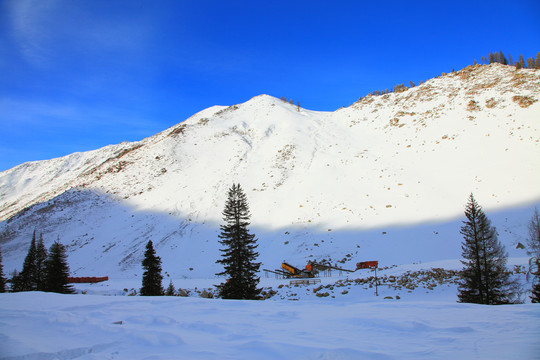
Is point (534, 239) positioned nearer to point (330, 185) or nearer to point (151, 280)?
point (330, 185)

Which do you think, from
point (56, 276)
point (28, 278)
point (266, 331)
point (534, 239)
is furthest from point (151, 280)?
point (534, 239)

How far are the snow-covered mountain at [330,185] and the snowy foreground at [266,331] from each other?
83.1ft

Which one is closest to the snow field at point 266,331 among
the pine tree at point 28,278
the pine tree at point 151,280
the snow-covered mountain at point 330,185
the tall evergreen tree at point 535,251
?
the tall evergreen tree at point 535,251

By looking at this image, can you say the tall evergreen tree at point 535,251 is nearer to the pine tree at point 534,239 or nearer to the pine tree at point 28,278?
the pine tree at point 534,239

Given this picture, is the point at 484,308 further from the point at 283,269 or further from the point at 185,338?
the point at 283,269

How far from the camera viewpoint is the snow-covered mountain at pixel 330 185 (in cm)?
3716

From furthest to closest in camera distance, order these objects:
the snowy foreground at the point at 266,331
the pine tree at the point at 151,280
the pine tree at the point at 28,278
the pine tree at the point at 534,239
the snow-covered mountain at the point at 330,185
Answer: the snow-covered mountain at the point at 330,185 → the pine tree at the point at 28,278 → the pine tree at the point at 534,239 → the pine tree at the point at 151,280 → the snowy foreground at the point at 266,331

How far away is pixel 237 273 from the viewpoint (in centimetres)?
2033

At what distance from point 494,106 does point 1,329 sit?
73.0m

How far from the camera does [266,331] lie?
7.63m

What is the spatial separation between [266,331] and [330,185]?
44017mm

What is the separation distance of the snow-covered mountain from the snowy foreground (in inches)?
997

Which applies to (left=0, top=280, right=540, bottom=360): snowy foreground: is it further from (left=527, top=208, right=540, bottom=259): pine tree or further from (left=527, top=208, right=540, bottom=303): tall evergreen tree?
(left=527, top=208, right=540, bottom=259): pine tree

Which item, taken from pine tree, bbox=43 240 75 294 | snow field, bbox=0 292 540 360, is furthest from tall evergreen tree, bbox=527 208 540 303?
pine tree, bbox=43 240 75 294
